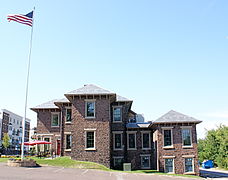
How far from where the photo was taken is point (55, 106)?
108 feet

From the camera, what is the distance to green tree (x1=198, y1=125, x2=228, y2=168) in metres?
44.6

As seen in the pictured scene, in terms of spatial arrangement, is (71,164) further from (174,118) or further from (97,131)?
(174,118)

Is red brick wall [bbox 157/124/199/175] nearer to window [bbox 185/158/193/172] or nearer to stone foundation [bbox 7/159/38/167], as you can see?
window [bbox 185/158/193/172]

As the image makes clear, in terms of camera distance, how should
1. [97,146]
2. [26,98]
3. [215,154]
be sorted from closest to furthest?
1. [26,98]
2. [97,146]
3. [215,154]

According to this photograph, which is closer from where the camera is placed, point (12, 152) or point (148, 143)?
point (148, 143)

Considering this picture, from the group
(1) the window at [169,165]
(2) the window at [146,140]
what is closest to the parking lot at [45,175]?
(1) the window at [169,165]

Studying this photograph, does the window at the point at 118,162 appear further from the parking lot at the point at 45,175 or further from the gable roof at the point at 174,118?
the parking lot at the point at 45,175

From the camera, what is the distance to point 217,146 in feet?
160

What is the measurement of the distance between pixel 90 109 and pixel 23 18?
38.4 ft

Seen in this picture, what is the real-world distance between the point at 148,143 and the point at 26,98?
Result: 17.5 m

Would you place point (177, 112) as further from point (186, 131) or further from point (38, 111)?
point (38, 111)

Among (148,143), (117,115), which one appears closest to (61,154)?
(117,115)

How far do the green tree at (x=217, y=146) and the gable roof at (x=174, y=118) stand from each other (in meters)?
20.1

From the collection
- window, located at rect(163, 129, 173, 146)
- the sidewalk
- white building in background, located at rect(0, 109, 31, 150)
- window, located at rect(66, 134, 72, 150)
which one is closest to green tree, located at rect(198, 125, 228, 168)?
the sidewalk
